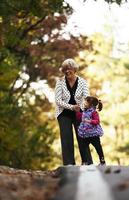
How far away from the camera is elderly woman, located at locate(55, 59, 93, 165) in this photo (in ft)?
35.2

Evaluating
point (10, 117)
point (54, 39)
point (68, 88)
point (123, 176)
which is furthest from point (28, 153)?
point (123, 176)

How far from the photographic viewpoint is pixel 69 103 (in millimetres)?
10781

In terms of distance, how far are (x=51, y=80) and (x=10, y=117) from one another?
4.61 meters

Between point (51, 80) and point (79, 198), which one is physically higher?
point (79, 198)

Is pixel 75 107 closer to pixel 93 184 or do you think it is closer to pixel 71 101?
pixel 71 101

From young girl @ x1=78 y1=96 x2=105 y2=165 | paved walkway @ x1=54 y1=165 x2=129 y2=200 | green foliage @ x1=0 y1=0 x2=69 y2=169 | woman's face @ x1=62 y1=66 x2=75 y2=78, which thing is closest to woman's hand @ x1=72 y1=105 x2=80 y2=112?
young girl @ x1=78 y1=96 x2=105 y2=165

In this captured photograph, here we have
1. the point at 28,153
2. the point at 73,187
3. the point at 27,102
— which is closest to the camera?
the point at 73,187

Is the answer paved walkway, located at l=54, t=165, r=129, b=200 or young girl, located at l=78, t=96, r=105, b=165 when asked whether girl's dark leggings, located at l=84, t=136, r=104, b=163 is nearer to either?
young girl, located at l=78, t=96, r=105, b=165

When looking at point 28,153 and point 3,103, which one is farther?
point 28,153

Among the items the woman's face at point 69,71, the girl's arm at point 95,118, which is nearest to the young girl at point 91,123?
the girl's arm at point 95,118

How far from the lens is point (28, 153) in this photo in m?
28.8

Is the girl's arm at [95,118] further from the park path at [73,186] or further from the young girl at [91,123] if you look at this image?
the park path at [73,186]

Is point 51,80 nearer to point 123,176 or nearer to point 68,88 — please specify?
point 68,88

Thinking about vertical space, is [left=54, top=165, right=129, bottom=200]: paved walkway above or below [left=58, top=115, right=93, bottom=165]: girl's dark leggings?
above
